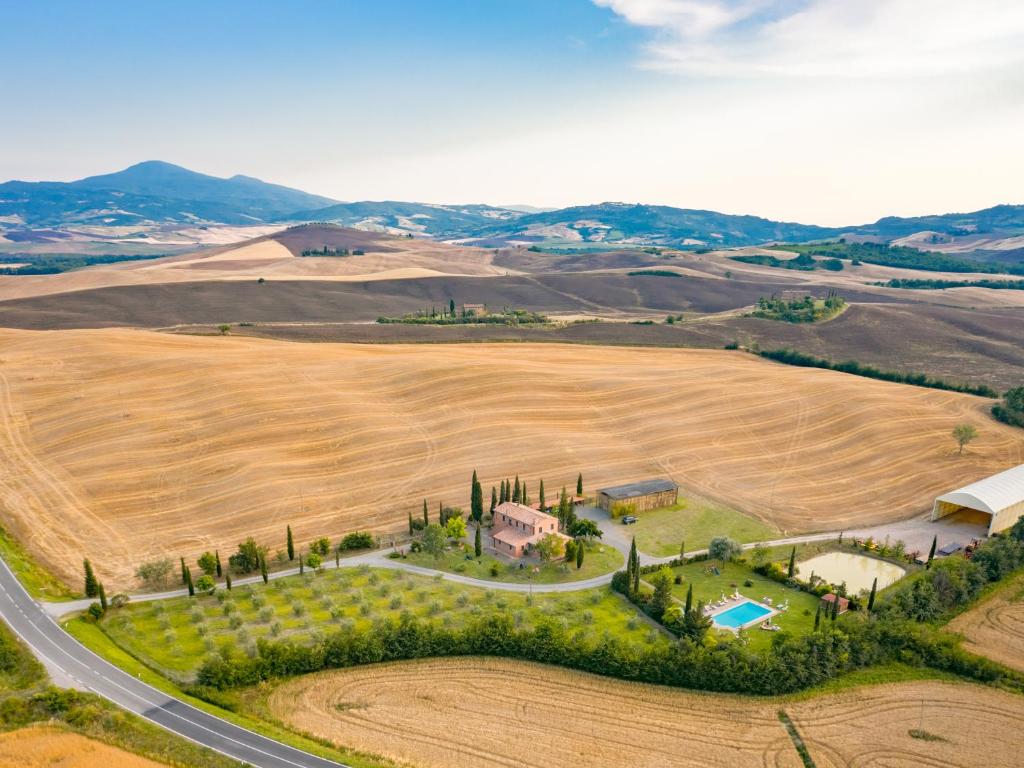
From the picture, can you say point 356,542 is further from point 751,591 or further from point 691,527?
point 751,591

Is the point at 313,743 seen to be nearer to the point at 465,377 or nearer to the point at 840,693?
the point at 840,693

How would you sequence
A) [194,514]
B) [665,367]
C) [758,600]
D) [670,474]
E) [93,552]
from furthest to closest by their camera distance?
[665,367]
[670,474]
[194,514]
[93,552]
[758,600]

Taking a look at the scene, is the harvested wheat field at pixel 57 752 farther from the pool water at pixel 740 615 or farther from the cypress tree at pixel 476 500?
the pool water at pixel 740 615

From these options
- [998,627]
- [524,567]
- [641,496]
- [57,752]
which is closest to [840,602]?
[998,627]

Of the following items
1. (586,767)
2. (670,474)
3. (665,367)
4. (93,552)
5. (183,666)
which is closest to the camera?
(586,767)

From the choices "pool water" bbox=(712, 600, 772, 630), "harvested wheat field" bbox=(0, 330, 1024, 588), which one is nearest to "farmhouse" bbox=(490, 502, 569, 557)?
"harvested wheat field" bbox=(0, 330, 1024, 588)

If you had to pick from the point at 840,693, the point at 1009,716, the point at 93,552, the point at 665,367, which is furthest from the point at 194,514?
the point at 665,367

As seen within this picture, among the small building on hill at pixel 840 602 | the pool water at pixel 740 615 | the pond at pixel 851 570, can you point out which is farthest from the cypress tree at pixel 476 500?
A: the small building on hill at pixel 840 602
